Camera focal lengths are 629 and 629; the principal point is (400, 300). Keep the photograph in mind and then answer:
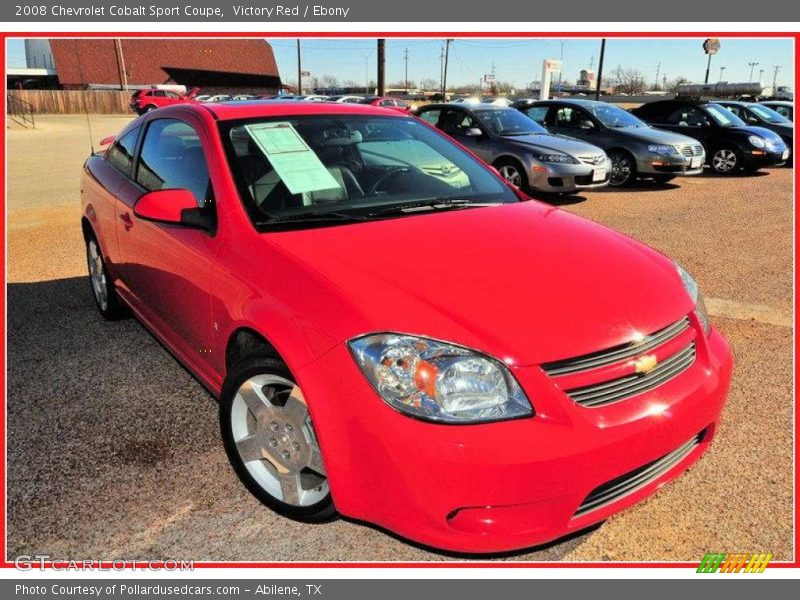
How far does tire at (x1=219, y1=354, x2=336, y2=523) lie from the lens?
7.43ft

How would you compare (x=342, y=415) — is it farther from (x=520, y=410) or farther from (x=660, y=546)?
(x=660, y=546)

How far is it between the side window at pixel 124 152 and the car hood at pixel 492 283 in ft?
6.56

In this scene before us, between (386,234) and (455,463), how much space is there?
3.53 feet

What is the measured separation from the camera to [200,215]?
9.06 feet

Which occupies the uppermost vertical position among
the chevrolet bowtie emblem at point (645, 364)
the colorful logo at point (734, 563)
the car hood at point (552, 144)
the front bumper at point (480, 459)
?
the chevrolet bowtie emblem at point (645, 364)

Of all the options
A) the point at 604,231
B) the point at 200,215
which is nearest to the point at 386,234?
the point at 200,215

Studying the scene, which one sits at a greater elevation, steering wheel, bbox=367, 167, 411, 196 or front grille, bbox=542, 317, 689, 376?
steering wheel, bbox=367, 167, 411, 196

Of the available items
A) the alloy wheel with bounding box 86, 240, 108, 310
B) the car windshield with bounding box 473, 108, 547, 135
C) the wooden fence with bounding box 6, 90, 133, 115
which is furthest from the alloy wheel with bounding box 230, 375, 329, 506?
the wooden fence with bounding box 6, 90, 133, 115

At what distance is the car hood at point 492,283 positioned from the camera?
1.98m

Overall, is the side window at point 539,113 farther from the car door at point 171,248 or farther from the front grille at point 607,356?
the front grille at point 607,356

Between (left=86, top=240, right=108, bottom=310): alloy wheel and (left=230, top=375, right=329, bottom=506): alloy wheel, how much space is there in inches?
94.4

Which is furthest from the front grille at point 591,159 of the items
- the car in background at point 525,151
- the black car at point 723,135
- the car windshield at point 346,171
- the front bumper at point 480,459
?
the front bumper at point 480,459

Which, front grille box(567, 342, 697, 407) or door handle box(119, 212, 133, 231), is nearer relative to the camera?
front grille box(567, 342, 697, 407)

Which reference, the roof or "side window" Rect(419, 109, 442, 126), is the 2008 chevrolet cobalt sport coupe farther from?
"side window" Rect(419, 109, 442, 126)
